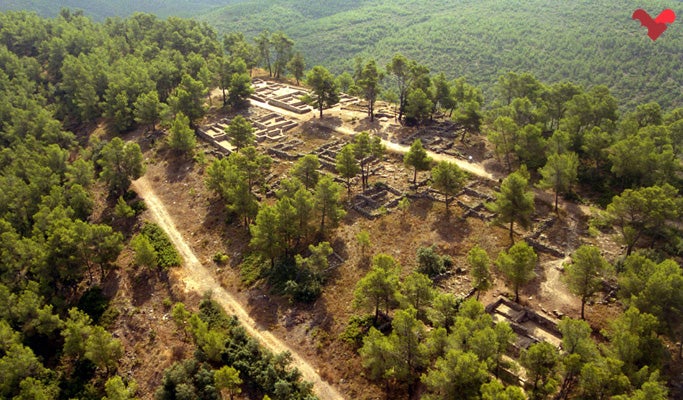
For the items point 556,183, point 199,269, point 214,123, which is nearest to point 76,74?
point 214,123

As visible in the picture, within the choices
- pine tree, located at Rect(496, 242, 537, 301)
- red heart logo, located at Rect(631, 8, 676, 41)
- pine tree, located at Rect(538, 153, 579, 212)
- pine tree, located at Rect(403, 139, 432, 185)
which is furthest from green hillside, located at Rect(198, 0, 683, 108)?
pine tree, located at Rect(496, 242, 537, 301)

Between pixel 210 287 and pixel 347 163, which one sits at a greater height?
pixel 347 163

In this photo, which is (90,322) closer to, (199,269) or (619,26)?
(199,269)

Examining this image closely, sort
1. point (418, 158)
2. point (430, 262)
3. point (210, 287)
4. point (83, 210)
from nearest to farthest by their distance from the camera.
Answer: point (430, 262)
point (210, 287)
point (418, 158)
point (83, 210)

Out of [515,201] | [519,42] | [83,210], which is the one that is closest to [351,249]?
[515,201]

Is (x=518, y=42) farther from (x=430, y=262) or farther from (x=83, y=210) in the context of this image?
(x=83, y=210)

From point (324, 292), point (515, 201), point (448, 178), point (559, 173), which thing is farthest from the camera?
point (448, 178)
